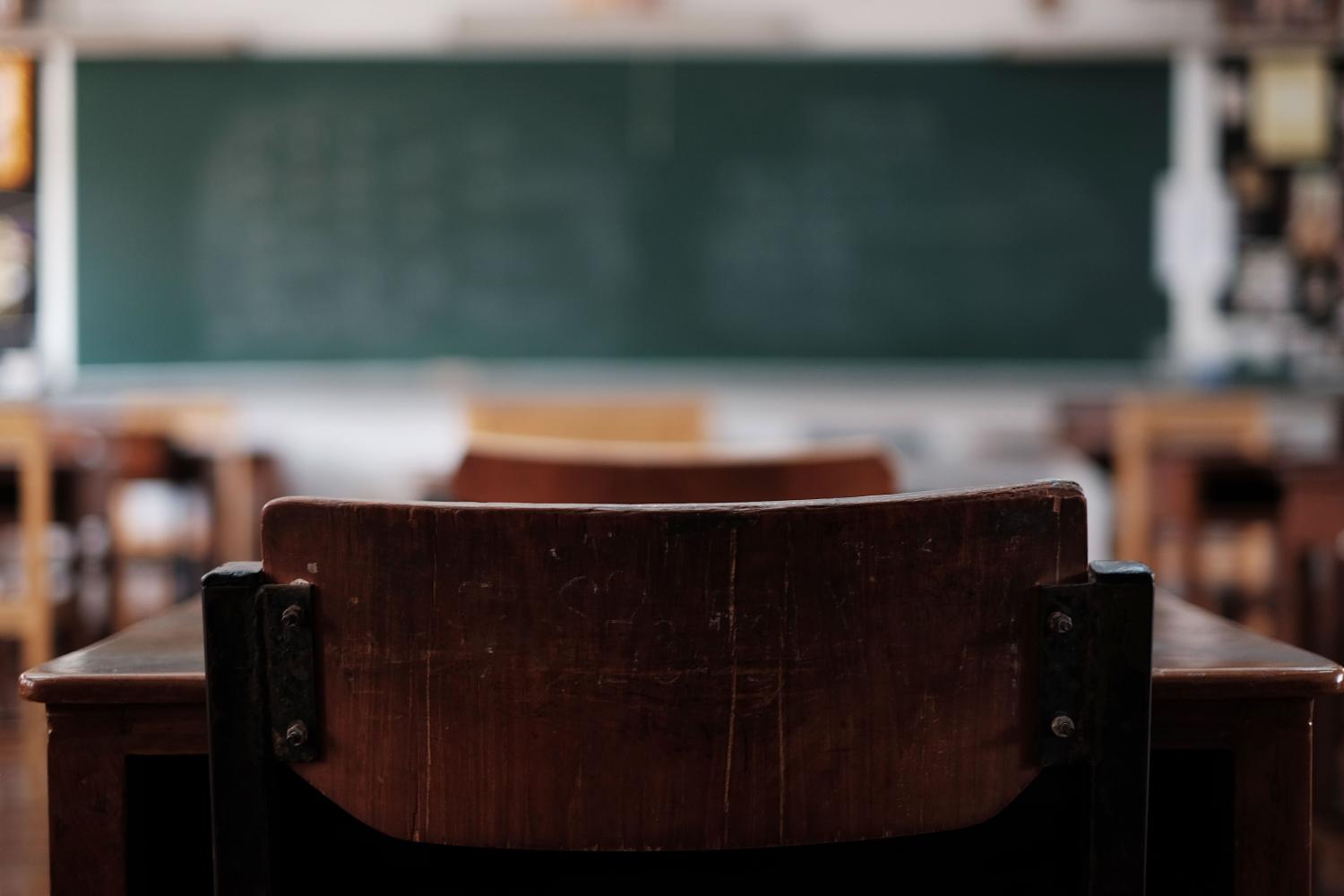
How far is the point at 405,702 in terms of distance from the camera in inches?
22.4

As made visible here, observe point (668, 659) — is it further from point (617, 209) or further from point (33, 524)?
point (617, 209)

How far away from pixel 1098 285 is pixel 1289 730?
4875mm

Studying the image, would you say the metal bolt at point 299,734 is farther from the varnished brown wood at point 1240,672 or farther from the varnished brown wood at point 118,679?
the varnished brown wood at point 1240,672

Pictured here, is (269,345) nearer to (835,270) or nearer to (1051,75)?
(835,270)

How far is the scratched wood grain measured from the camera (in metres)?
0.55

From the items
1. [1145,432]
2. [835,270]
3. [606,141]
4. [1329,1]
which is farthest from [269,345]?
[1329,1]

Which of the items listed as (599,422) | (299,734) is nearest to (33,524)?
(599,422)

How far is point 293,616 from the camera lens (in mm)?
567

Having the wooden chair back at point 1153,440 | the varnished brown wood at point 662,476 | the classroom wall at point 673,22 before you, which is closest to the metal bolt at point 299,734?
the varnished brown wood at point 662,476

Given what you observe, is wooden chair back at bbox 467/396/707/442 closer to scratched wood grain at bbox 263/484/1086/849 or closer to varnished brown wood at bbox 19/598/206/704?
varnished brown wood at bbox 19/598/206/704

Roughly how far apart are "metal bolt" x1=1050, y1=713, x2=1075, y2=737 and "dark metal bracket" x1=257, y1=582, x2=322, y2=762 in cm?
35

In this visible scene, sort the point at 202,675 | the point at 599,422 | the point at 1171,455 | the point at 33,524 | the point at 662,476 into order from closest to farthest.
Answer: the point at 202,675, the point at 662,476, the point at 599,422, the point at 33,524, the point at 1171,455

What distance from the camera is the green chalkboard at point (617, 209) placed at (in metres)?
5.12

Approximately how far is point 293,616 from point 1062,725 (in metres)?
0.36
